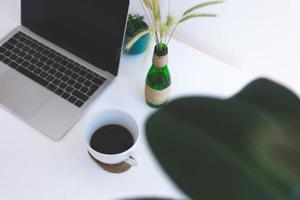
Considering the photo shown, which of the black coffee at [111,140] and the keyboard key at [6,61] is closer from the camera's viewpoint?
the black coffee at [111,140]

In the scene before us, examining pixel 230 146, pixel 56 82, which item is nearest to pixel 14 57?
pixel 56 82

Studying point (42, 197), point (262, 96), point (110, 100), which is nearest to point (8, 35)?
point (110, 100)

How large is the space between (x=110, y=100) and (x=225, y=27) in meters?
0.31

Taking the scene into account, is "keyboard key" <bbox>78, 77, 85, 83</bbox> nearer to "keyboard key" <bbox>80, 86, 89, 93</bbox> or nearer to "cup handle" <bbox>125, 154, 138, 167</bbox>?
"keyboard key" <bbox>80, 86, 89, 93</bbox>

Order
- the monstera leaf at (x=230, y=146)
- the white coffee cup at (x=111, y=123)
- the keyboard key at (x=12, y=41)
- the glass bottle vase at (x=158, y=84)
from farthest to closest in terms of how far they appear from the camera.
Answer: the keyboard key at (x=12, y=41), the glass bottle vase at (x=158, y=84), the white coffee cup at (x=111, y=123), the monstera leaf at (x=230, y=146)

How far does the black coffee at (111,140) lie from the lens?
0.75 metres

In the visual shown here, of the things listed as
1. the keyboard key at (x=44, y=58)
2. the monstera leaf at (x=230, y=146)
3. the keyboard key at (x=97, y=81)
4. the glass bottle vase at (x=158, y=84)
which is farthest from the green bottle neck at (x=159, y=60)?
the monstera leaf at (x=230, y=146)

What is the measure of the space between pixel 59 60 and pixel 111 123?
8.5 inches

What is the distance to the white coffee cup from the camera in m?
0.73

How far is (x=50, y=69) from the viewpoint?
0.89 metres

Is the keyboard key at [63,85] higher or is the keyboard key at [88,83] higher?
the keyboard key at [88,83]

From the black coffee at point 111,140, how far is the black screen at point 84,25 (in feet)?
0.53

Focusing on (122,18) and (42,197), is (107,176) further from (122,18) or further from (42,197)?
(122,18)

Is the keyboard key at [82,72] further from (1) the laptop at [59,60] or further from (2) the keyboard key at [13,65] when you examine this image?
(2) the keyboard key at [13,65]
